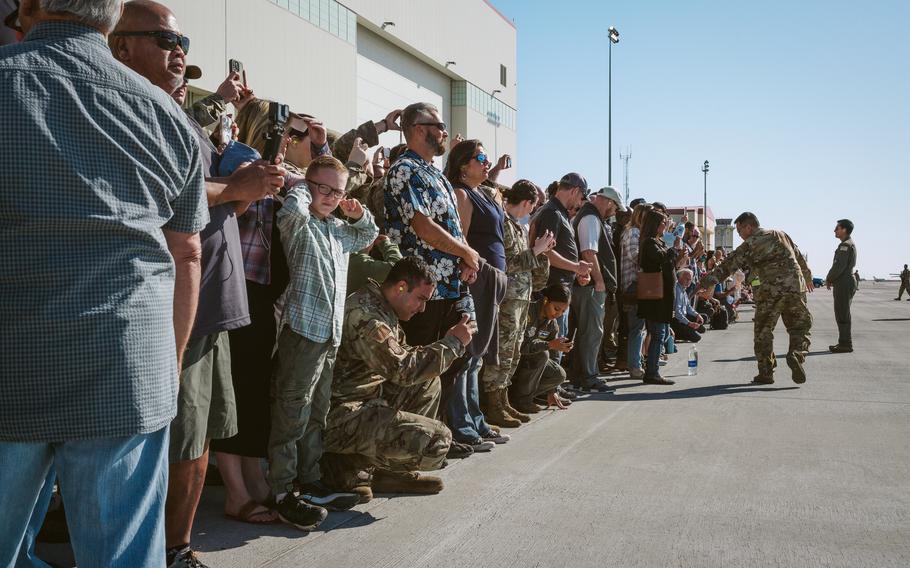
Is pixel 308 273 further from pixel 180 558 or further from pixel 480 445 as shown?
pixel 480 445

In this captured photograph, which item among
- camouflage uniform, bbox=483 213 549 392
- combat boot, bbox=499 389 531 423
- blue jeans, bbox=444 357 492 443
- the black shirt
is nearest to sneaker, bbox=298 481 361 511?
blue jeans, bbox=444 357 492 443

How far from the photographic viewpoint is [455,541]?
12.2 feet

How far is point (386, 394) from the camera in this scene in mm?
4695

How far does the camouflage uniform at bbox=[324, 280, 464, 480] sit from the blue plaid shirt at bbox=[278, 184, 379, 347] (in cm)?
30

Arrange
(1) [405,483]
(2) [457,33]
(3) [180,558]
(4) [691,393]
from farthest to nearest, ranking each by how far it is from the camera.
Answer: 1. (2) [457,33]
2. (4) [691,393]
3. (1) [405,483]
4. (3) [180,558]

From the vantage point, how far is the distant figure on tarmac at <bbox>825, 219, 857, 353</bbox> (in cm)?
1329

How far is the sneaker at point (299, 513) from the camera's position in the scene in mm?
3842

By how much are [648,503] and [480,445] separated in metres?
1.58

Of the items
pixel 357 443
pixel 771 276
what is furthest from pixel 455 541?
pixel 771 276

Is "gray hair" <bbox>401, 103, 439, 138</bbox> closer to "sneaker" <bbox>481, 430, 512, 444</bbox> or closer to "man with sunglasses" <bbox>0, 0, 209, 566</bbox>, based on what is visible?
"sneaker" <bbox>481, 430, 512, 444</bbox>

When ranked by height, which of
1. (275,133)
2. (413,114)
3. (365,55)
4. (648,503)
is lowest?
(648,503)

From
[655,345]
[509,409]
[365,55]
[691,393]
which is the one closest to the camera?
[509,409]

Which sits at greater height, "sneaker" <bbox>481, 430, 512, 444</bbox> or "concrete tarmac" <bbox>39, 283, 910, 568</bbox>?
"sneaker" <bbox>481, 430, 512, 444</bbox>

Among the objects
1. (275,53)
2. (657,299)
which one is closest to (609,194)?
(657,299)
